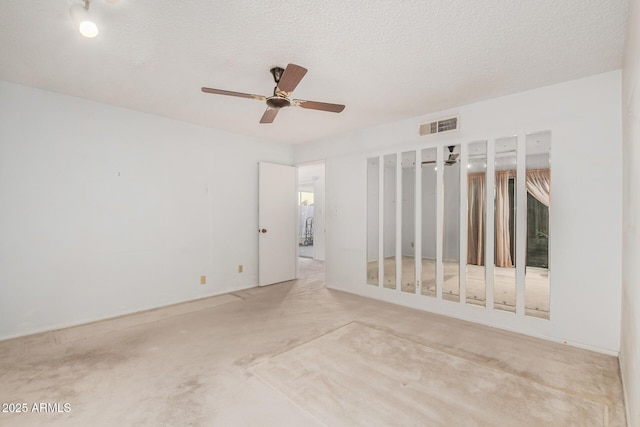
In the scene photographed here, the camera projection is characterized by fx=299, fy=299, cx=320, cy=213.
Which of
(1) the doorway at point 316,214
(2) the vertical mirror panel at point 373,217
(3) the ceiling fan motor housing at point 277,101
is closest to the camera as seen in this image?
(3) the ceiling fan motor housing at point 277,101

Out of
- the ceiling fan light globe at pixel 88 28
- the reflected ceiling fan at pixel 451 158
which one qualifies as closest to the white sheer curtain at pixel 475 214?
the reflected ceiling fan at pixel 451 158

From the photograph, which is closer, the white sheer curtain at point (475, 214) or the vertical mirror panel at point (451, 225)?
the white sheer curtain at point (475, 214)

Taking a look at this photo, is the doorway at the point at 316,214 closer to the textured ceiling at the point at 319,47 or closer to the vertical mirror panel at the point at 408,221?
the vertical mirror panel at the point at 408,221

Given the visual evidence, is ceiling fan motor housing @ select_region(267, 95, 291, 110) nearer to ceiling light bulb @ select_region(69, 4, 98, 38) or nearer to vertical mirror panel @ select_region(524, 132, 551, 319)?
ceiling light bulb @ select_region(69, 4, 98, 38)

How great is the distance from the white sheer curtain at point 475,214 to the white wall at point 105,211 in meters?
3.43

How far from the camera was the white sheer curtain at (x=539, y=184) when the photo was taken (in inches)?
121

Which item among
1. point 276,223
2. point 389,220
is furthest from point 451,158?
point 276,223

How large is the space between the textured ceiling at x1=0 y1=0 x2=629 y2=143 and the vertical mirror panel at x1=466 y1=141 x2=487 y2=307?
0.72m

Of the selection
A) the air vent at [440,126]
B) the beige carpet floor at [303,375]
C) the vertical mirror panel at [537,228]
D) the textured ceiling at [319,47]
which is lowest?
the beige carpet floor at [303,375]

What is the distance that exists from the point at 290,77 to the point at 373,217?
2.73 metres

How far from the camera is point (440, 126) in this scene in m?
3.81

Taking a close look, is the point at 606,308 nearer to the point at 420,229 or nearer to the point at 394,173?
→ the point at 420,229

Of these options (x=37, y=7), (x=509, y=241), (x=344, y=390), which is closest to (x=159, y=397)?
(x=344, y=390)

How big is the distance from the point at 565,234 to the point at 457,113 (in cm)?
177
